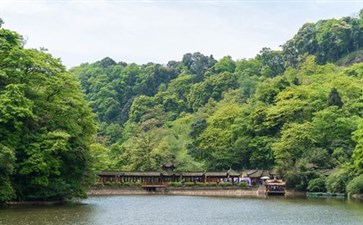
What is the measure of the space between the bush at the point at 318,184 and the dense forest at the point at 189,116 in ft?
0.35

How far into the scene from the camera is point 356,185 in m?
53.3

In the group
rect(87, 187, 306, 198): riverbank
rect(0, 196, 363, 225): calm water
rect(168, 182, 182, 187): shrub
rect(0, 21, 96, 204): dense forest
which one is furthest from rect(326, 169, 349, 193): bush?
rect(0, 21, 96, 204): dense forest

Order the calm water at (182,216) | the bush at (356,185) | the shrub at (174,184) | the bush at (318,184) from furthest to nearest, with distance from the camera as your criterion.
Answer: the shrub at (174,184)
the bush at (318,184)
the bush at (356,185)
the calm water at (182,216)

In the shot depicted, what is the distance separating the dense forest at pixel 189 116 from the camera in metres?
41.9

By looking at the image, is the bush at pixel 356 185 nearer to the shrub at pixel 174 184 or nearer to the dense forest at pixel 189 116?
the dense forest at pixel 189 116

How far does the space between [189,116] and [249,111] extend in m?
25.8

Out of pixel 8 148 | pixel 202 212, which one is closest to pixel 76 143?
pixel 8 148

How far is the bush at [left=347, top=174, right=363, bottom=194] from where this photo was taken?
174 ft

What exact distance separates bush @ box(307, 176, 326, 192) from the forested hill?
0.16 m

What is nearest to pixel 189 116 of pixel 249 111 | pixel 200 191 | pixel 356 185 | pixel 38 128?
pixel 249 111

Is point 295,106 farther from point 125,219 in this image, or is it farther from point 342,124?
point 125,219

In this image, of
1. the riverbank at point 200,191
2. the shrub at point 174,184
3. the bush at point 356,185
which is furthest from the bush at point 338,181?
the shrub at point 174,184

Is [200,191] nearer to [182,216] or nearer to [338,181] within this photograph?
[338,181]

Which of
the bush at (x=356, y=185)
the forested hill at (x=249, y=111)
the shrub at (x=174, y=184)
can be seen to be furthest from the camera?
the shrub at (x=174, y=184)
